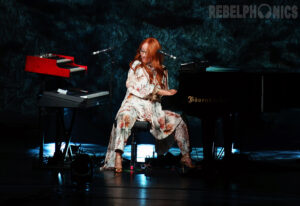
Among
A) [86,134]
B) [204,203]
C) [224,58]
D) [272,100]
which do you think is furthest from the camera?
[224,58]

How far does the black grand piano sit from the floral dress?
20.7 inches

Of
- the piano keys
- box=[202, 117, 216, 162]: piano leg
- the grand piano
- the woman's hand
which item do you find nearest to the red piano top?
Answer: the grand piano

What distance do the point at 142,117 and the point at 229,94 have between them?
97 cm

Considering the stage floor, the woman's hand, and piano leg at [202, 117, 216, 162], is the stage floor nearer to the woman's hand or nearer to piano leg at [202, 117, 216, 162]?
piano leg at [202, 117, 216, 162]

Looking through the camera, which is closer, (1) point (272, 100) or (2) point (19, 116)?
(1) point (272, 100)

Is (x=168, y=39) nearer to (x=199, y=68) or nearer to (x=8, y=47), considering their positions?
(x=8, y=47)

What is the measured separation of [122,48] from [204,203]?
20.8 ft

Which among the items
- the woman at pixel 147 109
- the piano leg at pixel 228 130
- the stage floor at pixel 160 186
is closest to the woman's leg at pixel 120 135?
the woman at pixel 147 109

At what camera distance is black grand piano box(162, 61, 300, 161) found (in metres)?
3.71

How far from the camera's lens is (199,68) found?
395 cm

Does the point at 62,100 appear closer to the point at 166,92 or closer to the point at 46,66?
the point at 46,66

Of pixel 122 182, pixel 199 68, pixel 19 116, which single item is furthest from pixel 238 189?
pixel 19 116

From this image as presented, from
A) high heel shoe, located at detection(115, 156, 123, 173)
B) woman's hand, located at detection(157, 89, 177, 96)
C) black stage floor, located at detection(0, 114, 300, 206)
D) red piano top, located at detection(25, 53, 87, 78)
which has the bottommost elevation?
black stage floor, located at detection(0, 114, 300, 206)

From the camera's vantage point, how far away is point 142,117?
4324 millimetres
